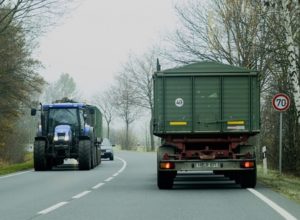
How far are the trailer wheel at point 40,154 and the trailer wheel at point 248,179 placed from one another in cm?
1232

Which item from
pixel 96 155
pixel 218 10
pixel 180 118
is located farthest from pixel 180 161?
pixel 218 10

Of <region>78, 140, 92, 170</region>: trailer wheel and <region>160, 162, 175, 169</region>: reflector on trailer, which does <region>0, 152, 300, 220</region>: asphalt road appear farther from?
<region>78, 140, 92, 170</region>: trailer wheel

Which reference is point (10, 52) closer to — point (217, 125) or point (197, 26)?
point (197, 26)

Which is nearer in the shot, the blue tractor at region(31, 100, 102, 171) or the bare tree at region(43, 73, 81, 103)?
the blue tractor at region(31, 100, 102, 171)

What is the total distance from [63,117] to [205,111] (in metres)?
13.5

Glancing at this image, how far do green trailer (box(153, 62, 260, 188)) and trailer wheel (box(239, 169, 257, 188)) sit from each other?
0.15 m

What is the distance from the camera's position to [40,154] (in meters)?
27.1

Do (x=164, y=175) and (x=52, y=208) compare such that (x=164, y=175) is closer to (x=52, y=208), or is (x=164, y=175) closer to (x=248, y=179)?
(x=248, y=179)

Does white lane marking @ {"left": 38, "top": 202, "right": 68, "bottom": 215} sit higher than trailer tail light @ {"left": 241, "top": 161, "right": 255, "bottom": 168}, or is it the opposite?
trailer tail light @ {"left": 241, "top": 161, "right": 255, "bottom": 168}

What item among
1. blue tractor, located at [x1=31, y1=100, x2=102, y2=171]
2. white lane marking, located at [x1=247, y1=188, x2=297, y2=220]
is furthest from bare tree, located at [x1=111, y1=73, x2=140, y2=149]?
white lane marking, located at [x1=247, y1=188, x2=297, y2=220]

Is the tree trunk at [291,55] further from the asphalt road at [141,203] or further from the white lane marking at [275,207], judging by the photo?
the white lane marking at [275,207]

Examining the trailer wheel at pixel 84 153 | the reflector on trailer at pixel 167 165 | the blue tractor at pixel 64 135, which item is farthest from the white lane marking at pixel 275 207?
the blue tractor at pixel 64 135

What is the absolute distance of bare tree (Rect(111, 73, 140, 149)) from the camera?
82500mm

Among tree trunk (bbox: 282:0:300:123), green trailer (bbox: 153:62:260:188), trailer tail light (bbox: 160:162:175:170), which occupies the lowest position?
trailer tail light (bbox: 160:162:175:170)
